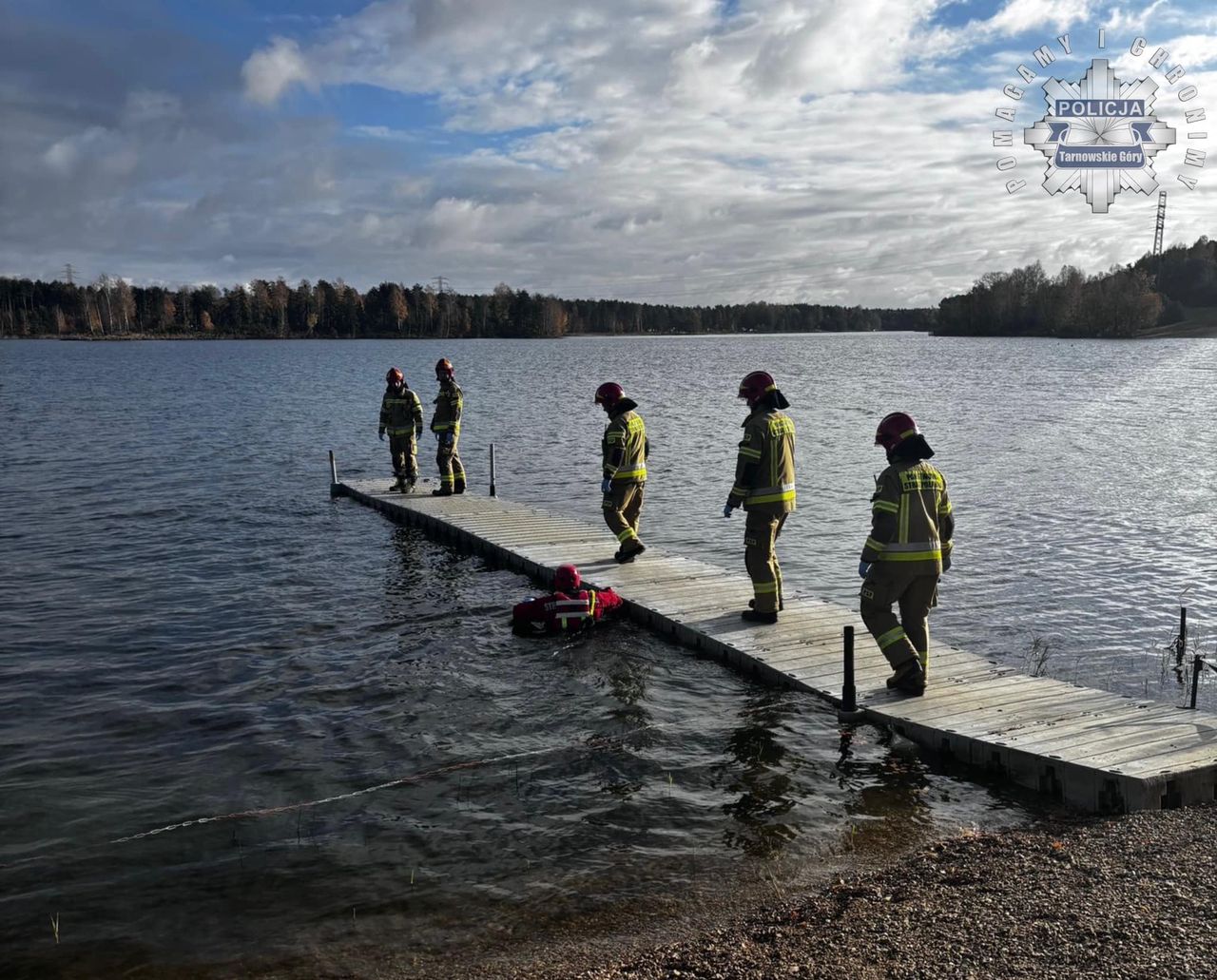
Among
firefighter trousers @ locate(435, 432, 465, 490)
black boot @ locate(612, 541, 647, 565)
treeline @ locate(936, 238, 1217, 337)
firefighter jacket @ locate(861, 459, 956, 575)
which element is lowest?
black boot @ locate(612, 541, 647, 565)

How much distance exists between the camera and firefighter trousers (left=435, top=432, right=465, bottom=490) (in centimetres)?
2006

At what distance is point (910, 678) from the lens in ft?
28.9

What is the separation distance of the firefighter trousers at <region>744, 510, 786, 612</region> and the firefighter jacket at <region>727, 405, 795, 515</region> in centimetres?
13

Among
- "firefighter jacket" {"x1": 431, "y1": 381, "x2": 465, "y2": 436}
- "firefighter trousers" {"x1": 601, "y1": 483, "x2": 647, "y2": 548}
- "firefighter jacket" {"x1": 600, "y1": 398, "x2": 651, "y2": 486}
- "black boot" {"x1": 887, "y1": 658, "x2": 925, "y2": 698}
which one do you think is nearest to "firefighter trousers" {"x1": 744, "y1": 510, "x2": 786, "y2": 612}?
"black boot" {"x1": 887, "y1": 658, "x2": 925, "y2": 698}

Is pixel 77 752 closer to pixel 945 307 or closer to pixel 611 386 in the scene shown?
pixel 611 386

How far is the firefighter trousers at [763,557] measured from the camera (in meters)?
10.3

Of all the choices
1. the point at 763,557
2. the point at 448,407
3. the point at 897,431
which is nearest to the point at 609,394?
the point at 763,557

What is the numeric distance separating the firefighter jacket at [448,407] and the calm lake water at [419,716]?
7.65 feet

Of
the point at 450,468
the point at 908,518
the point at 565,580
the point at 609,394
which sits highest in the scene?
the point at 609,394

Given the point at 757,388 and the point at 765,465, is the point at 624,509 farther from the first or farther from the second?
the point at 757,388

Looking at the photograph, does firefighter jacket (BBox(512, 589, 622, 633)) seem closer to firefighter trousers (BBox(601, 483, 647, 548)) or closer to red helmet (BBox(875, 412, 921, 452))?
firefighter trousers (BBox(601, 483, 647, 548))

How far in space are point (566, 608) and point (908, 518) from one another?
4.92 metres

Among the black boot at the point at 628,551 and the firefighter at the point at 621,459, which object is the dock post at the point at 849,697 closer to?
the firefighter at the point at 621,459

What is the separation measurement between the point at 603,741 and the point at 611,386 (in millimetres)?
5492
